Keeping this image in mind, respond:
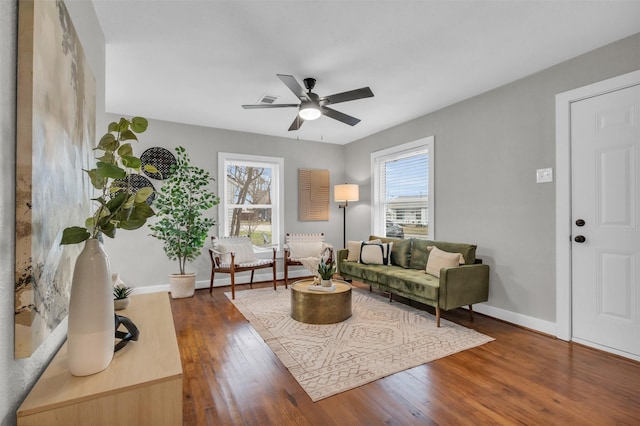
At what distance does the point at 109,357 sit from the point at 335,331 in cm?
223

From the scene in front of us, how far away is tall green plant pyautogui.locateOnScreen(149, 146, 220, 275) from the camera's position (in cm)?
428

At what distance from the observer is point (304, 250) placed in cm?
516

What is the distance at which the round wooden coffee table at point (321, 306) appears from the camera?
3.22 m

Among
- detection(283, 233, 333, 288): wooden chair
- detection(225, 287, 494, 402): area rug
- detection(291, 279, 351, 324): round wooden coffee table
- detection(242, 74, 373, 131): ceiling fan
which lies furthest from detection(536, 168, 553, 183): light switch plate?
detection(283, 233, 333, 288): wooden chair

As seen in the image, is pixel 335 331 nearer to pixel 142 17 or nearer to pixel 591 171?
→ pixel 591 171

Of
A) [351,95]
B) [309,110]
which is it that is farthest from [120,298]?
[351,95]

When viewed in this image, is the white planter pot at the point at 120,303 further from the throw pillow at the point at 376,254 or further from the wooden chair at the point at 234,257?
the throw pillow at the point at 376,254

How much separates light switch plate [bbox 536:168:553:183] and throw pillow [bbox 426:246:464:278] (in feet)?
3.48

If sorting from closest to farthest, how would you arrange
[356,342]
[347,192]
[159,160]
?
[356,342] → [159,160] → [347,192]

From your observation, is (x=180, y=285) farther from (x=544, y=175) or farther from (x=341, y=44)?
(x=544, y=175)

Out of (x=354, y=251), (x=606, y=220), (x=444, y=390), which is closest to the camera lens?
(x=444, y=390)

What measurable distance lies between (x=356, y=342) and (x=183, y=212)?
2.93 meters

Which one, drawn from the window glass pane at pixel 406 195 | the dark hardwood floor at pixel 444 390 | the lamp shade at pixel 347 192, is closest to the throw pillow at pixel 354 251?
the window glass pane at pixel 406 195

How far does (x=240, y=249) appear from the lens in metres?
4.71
